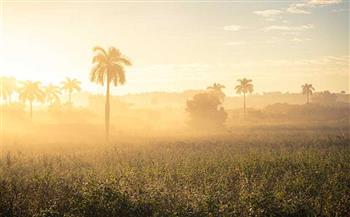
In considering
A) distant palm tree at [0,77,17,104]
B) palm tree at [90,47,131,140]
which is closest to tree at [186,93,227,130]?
palm tree at [90,47,131,140]

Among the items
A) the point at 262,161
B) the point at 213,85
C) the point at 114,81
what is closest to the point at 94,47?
the point at 114,81

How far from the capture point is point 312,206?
15.1 metres

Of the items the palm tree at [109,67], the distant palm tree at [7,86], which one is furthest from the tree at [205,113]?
the distant palm tree at [7,86]

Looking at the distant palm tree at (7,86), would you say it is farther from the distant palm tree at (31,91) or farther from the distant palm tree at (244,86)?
the distant palm tree at (244,86)

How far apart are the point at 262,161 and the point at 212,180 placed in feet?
18.4

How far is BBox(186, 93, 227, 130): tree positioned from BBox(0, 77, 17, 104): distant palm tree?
162 feet

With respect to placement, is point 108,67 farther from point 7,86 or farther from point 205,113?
point 7,86

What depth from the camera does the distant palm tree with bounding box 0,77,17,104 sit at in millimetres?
102500

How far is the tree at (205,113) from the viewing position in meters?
77.0

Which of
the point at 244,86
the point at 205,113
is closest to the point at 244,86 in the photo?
the point at 244,86

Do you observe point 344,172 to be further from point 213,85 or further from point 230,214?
point 213,85

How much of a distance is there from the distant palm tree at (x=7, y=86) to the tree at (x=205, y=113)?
49352 mm

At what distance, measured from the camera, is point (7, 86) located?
338 feet

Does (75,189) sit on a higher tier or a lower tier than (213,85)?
lower
